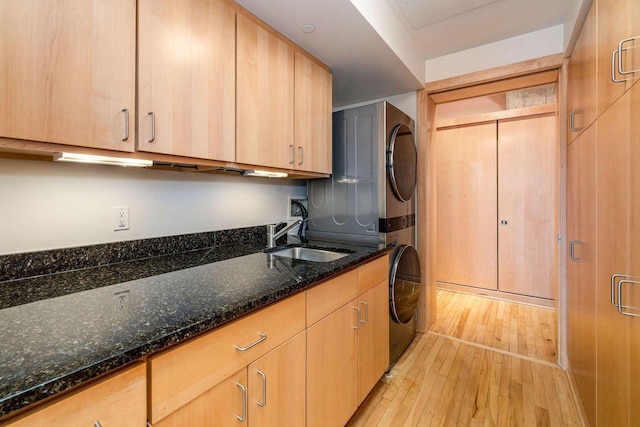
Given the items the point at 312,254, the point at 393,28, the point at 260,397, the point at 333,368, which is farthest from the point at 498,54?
the point at 260,397

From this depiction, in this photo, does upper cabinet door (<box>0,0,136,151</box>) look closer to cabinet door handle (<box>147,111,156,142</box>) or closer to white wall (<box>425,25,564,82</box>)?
cabinet door handle (<box>147,111,156,142</box>)

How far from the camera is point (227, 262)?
4.55ft

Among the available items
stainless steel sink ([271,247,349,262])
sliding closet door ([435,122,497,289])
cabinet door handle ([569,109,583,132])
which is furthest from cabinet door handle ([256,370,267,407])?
sliding closet door ([435,122,497,289])

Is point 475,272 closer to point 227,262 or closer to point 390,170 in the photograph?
point 390,170

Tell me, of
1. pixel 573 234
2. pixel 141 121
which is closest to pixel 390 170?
pixel 573 234

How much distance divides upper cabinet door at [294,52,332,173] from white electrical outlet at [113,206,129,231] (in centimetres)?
91

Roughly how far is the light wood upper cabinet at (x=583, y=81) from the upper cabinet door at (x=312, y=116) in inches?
56.0

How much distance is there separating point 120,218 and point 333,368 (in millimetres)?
1235

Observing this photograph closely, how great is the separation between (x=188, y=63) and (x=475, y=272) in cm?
382

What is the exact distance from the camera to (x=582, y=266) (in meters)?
1.60

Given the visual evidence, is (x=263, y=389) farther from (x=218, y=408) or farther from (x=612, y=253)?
(x=612, y=253)

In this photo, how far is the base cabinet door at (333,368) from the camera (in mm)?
1229

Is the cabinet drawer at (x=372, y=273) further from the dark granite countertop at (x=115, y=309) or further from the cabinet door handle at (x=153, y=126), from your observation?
the cabinet door handle at (x=153, y=126)

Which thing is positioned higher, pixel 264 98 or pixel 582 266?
pixel 264 98
